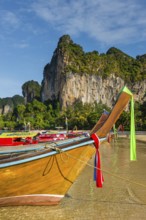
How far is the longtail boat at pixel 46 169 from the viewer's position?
749 cm

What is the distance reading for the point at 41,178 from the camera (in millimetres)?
7805

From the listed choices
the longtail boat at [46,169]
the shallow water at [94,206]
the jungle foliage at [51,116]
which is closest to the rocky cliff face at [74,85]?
the jungle foliage at [51,116]

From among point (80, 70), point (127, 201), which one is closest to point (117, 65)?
point (80, 70)

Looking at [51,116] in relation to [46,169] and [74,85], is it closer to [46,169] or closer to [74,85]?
[74,85]

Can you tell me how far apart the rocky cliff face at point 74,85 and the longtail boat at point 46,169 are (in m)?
125

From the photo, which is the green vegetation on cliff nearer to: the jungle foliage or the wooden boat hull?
the jungle foliage

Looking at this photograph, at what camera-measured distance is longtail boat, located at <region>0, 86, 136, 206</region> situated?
7492 mm

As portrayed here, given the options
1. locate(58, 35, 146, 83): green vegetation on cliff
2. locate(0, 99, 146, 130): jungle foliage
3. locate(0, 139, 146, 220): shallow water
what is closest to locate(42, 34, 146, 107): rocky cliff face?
locate(58, 35, 146, 83): green vegetation on cliff

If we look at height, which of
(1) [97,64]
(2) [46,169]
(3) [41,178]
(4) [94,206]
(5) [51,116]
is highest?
(1) [97,64]

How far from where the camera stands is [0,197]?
7914 millimetres

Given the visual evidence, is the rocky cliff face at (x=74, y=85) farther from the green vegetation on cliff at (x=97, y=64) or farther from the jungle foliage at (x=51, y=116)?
the jungle foliage at (x=51, y=116)

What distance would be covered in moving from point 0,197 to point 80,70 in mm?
132564

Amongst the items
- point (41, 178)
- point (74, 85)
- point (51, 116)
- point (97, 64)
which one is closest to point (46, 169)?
point (41, 178)

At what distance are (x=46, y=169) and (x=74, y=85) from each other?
12856 centimetres
